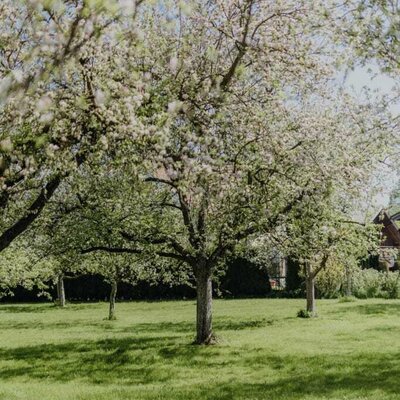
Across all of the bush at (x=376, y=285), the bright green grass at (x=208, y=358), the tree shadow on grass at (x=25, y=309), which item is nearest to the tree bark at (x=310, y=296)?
the bright green grass at (x=208, y=358)

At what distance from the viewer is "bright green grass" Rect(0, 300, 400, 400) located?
1422cm

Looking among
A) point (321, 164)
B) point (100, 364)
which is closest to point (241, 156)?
point (321, 164)

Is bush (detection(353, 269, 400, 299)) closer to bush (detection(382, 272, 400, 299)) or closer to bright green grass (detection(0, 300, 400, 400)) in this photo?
bush (detection(382, 272, 400, 299))

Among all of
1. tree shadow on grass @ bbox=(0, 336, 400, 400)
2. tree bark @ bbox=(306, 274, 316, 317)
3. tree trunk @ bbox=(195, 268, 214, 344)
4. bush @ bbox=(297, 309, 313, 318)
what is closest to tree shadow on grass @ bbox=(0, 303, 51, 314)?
bush @ bbox=(297, 309, 313, 318)

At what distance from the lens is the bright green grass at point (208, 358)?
14.2 m

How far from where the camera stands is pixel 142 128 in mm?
8500

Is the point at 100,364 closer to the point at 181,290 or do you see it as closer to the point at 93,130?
the point at 93,130

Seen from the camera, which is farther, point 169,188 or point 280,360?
point 169,188

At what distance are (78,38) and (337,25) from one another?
652 centimetres

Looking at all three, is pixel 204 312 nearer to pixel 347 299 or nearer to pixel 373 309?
pixel 373 309

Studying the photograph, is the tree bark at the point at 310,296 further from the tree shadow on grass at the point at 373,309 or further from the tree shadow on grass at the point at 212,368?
the tree shadow on grass at the point at 212,368

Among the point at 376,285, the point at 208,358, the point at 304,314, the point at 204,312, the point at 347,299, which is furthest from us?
the point at 376,285

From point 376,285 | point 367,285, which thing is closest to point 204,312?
point 367,285

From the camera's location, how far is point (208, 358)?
61.6 feet
